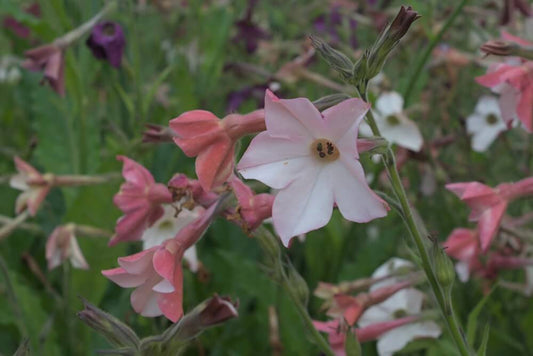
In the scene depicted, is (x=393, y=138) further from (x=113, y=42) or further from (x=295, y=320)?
(x=113, y=42)

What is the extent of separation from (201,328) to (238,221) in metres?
0.12

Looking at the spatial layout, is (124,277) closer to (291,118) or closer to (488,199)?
(291,118)

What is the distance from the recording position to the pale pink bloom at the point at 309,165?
1.87 feet

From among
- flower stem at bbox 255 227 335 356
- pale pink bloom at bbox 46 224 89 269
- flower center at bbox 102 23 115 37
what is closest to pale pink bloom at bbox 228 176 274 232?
flower stem at bbox 255 227 335 356

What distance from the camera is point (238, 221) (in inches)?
27.6

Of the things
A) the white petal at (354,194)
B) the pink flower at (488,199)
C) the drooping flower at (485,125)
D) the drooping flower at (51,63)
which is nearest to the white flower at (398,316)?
the pink flower at (488,199)

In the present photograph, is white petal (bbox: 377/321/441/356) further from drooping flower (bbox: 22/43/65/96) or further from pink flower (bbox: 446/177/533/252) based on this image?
drooping flower (bbox: 22/43/65/96)

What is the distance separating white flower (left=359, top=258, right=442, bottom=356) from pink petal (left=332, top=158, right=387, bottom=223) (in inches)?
14.8

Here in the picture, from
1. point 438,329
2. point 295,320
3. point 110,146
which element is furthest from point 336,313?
point 110,146

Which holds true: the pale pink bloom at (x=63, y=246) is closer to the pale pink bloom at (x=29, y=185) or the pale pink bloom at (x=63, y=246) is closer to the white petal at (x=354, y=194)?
the pale pink bloom at (x=29, y=185)

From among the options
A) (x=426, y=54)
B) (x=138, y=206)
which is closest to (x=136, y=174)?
(x=138, y=206)

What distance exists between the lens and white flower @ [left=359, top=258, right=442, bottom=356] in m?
0.92

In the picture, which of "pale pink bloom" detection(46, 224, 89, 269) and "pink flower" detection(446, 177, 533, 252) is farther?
"pale pink bloom" detection(46, 224, 89, 269)

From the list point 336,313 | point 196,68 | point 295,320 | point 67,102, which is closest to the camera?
point 336,313
